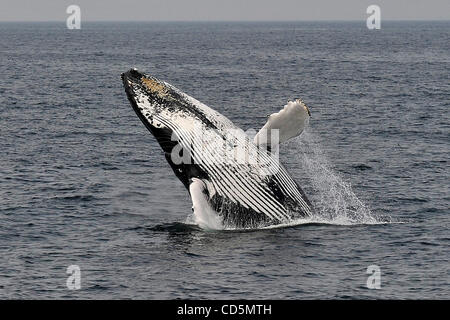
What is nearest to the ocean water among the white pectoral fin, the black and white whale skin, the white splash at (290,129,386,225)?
the white splash at (290,129,386,225)

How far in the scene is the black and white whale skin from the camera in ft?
72.8

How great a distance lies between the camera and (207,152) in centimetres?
2225

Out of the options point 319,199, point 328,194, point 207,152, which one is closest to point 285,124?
point 207,152

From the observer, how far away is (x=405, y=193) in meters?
32.8

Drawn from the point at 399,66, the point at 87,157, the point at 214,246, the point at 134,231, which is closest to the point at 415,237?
the point at 214,246

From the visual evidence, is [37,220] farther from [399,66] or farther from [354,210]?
[399,66]

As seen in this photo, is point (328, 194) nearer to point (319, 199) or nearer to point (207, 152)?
point (319, 199)

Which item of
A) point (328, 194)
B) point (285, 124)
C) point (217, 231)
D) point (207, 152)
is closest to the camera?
point (285, 124)

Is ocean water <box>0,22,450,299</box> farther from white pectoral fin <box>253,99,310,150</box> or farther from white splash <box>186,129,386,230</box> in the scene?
white pectoral fin <box>253,99,310,150</box>

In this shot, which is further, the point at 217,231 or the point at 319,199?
the point at 319,199

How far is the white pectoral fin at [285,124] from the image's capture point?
21.5 m

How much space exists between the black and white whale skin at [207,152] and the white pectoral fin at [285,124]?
14.0 inches

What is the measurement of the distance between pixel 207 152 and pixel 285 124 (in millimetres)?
2173
